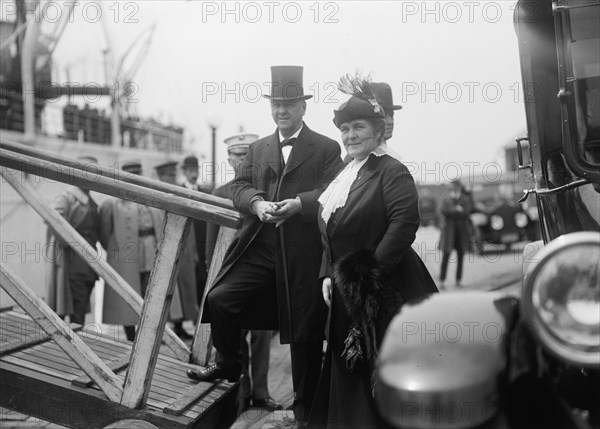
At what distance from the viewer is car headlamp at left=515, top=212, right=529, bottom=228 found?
59.8 feet

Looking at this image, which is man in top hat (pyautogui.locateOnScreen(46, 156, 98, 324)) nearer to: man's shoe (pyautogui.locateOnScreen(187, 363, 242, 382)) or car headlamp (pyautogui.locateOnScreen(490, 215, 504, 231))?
man's shoe (pyautogui.locateOnScreen(187, 363, 242, 382))

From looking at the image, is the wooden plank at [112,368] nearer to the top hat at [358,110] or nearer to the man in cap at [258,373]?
the man in cap at [258,373]

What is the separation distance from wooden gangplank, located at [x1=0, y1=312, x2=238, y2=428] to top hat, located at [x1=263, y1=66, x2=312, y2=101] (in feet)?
5.94

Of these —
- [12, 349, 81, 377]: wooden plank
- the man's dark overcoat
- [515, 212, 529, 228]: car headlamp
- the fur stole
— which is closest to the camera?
the fur stole

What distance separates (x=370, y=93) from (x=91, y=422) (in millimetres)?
2326

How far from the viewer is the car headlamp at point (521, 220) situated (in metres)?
18.2

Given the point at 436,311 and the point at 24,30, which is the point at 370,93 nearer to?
the point at 436,311

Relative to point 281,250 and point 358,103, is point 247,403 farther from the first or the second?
point 358,103

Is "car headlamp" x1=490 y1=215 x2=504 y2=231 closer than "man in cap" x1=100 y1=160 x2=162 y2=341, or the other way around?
"man in cap" x1=100 y1=160 x2=162 y2=341

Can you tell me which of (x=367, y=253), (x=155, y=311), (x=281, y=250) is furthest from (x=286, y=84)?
(x=155, y=311)

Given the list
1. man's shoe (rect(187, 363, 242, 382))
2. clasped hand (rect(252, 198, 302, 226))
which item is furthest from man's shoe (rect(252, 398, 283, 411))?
clasped hand (rect(252, 198, 302, 226))

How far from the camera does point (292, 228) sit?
13.6ft

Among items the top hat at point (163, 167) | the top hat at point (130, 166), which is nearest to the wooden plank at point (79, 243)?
the top hat at point (130, 166)

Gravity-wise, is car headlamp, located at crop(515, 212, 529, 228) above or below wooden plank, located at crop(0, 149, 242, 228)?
below
